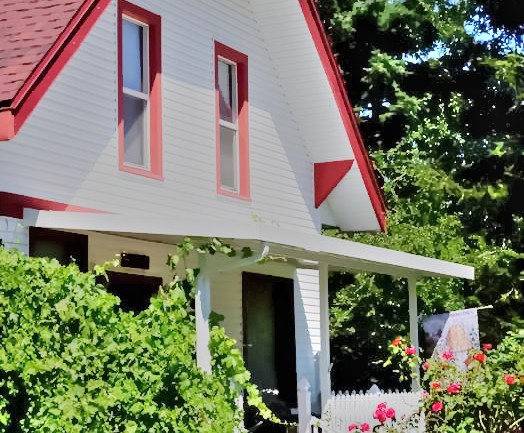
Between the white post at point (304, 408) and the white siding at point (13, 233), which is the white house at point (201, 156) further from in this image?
the white post at point (304, 408)

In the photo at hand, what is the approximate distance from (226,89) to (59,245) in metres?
4.16

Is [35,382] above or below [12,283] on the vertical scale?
below

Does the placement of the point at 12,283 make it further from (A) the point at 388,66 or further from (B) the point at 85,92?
(A) the point at 388,66

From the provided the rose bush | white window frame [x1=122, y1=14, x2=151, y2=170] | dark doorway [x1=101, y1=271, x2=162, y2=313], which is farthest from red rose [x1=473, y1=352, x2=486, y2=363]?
white window frame [x1=122, y1=14, x2=151, y2=170]

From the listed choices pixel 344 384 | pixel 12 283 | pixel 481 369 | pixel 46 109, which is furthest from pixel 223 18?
pixel 344 384

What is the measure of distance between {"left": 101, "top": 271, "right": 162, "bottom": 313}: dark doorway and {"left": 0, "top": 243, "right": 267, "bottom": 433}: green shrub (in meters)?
3.76

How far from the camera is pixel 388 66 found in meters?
24.2

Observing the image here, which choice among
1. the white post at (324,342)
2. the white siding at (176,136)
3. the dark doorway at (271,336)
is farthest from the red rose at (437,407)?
the white siding at (176,136)

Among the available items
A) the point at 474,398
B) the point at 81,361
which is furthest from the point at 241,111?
the point at 81,361

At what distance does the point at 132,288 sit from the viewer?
1235cm

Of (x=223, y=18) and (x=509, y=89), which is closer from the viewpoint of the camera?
(x=223, y=18)

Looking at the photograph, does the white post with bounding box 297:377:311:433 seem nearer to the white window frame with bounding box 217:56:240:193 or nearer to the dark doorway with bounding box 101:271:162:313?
the dark doorway with bounding box 101:271:162:313

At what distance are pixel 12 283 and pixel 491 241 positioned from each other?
56.4 ft

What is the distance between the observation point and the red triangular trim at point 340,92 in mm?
14492
